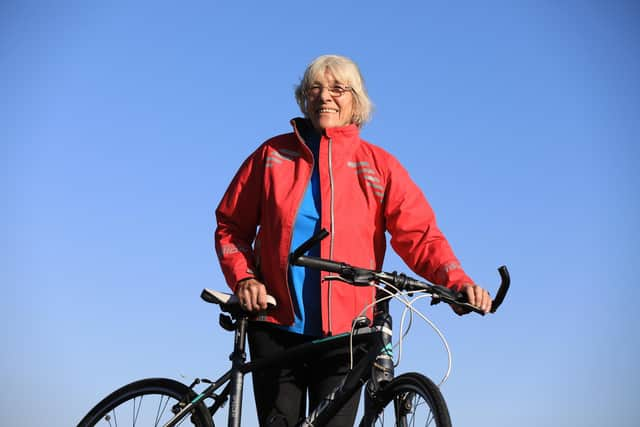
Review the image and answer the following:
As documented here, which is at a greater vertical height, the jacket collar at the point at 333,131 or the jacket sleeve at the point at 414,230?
the jacket collar at the point at 333,131

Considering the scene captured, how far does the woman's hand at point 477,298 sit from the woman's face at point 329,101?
1133mm

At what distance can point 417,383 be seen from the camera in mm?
3393

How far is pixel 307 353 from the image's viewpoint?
3.88 meters

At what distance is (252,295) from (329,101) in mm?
1052

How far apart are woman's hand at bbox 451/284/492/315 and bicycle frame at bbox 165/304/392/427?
1.09ft

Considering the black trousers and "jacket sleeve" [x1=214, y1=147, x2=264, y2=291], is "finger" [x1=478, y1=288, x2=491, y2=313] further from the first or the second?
"jacket sleeve" [x1=214, y1=147, x2=264, y2=291]

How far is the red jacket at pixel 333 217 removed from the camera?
4016mm

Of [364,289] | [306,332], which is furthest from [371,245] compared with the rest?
[306,332]

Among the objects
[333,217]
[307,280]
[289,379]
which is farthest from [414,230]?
[289,379]

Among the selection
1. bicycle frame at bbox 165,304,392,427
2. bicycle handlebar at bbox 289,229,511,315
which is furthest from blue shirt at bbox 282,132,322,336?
bicycle handlebar at bbox 289,229,511,315

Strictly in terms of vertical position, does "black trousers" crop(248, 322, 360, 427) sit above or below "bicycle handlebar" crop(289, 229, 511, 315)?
below

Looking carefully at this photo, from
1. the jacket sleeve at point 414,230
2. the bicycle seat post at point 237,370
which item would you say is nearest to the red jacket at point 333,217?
the jacket sleeve at point 414,230

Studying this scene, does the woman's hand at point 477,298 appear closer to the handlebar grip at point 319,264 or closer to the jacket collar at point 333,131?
the handlebar grip at point 319,264

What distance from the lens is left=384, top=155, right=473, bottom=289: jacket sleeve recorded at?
4.00 metres
